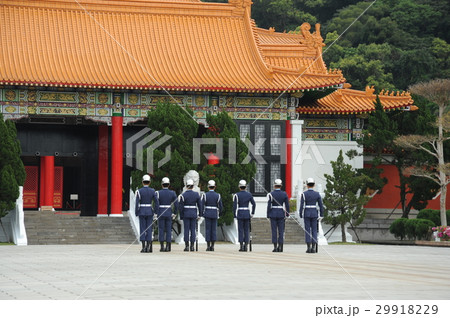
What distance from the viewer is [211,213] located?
18531 millimetres

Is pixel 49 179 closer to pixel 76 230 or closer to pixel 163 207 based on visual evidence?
pixel 76 230

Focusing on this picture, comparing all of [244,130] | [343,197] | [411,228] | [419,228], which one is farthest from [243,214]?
[244,130]

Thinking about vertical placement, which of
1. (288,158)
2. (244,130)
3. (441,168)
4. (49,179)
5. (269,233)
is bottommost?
(269,233)

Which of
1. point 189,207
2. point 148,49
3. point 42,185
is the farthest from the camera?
point 42,185

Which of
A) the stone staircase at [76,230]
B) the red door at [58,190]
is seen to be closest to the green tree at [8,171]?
the stone staircase at [76,230]

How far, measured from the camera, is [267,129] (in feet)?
93.7

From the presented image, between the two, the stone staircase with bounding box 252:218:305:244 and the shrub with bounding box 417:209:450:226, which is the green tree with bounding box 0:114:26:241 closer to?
the stone staircase with bounding box 252:218:305:244

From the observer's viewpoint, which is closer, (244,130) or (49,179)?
(244,130)

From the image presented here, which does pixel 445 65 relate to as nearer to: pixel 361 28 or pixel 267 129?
pixel 361 28

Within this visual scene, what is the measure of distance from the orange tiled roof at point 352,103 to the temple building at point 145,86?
0.07m

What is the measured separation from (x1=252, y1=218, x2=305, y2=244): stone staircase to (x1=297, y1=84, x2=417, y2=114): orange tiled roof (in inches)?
182

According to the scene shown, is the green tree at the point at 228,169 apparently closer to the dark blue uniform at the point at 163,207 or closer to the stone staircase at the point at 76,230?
the stone staircase at the point at 76,230

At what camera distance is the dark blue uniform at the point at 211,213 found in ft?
60.8

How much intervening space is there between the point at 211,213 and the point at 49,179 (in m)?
13.8
